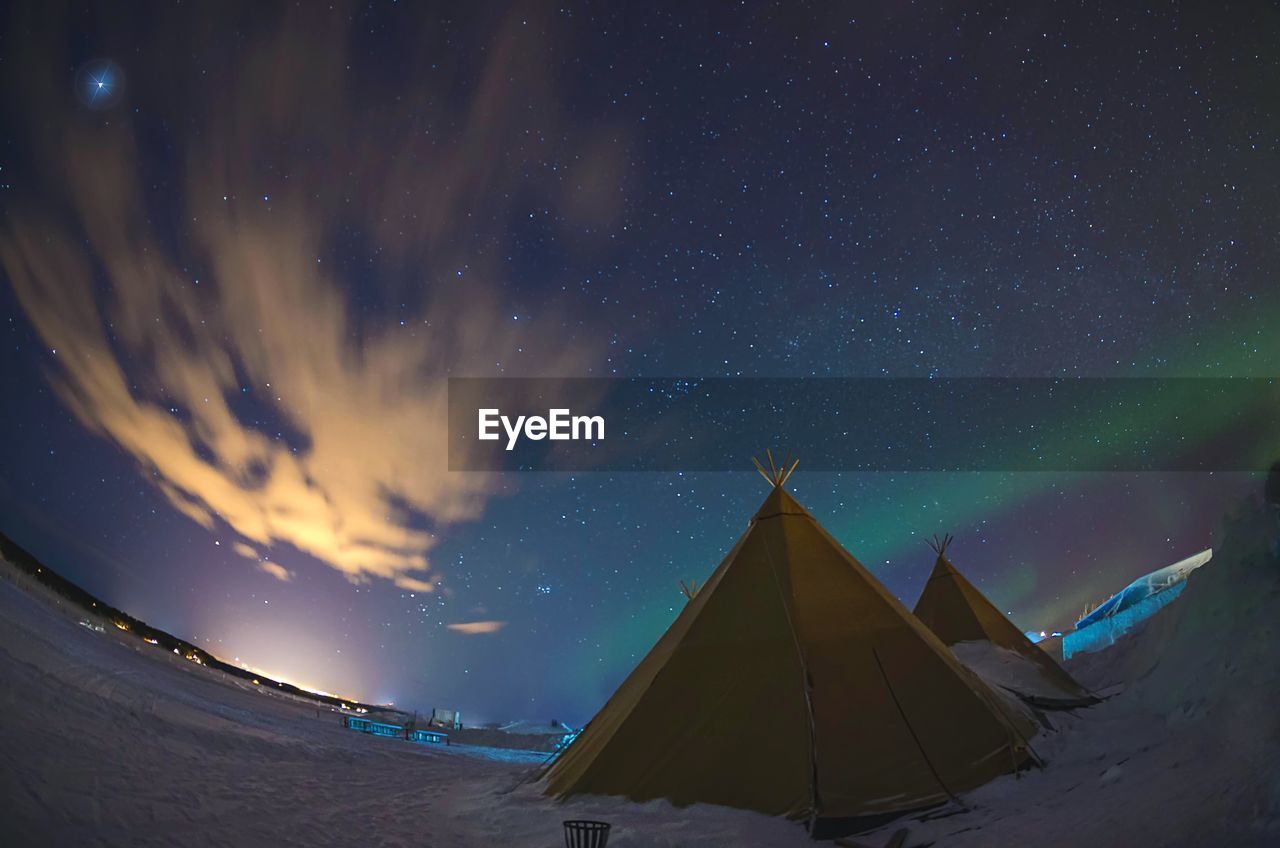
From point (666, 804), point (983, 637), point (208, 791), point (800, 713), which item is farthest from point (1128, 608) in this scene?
point (208, 791)

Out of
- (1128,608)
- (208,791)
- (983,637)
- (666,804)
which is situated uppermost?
(1128,608)

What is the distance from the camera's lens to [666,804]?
22.4ft

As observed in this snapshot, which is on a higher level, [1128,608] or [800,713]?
[1128,608]

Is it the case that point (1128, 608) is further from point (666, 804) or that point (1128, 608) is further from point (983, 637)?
point (666, 804)

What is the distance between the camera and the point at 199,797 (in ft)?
22.2

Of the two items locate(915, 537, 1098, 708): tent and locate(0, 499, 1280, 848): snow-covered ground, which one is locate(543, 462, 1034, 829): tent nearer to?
locate(0, 499, 1280, 848): snow-covered ground

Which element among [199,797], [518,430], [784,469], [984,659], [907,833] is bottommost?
[907,833]

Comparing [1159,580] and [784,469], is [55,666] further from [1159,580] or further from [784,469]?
[1159,580]

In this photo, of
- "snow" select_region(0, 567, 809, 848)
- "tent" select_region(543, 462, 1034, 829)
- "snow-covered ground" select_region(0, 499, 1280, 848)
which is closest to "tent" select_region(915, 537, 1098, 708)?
"snow-covered ground" select_region(0, 499, 1280, 848)

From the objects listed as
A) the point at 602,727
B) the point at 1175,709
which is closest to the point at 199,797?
the point at 602,727

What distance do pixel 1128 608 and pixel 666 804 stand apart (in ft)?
92.5

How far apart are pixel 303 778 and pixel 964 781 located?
9.13 metres

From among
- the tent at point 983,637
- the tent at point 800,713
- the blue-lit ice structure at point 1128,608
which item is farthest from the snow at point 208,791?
the blue-lit ice structure at point 1128,608

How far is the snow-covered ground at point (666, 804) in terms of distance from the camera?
455 cm
